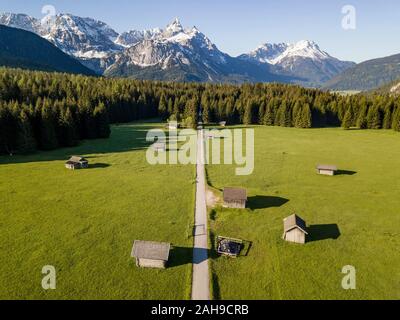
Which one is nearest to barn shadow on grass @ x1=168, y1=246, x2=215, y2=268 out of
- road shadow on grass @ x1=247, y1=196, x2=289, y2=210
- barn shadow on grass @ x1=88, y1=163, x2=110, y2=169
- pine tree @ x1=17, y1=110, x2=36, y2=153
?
road shadow on grass @ x1=247, y1=196, x2=289, y2=210

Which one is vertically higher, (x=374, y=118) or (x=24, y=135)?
(x=374, y=118)

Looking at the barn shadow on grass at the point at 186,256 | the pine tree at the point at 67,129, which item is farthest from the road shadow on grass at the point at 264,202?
the pine tree at the point at 67,129

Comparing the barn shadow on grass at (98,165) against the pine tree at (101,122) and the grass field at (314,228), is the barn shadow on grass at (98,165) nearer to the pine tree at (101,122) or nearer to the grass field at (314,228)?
the grass field at (314,228)

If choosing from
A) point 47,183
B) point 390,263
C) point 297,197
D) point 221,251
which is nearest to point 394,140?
point 297,197

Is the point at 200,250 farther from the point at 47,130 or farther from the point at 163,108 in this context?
the point at 163,108

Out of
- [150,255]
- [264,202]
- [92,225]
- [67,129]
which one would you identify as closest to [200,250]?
[150,255]

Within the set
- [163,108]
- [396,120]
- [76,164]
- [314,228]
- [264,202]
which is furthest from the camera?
[163,108]
